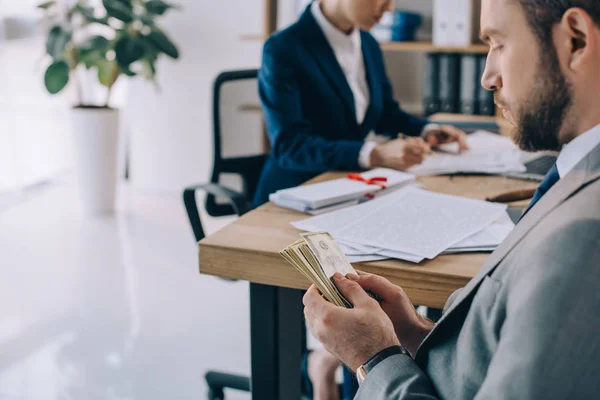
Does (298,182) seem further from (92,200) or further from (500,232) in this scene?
(92,200)

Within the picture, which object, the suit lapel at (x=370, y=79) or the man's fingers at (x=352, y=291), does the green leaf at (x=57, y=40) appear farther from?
the man's fingers at (x=352, y=291)

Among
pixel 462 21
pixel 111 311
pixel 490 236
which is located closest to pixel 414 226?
pixel 490 236

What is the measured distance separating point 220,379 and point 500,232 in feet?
3.56

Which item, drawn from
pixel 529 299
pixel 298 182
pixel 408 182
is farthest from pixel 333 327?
pixel 298 182

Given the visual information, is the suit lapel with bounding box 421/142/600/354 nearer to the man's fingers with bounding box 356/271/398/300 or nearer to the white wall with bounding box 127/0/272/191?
the man's fingers with bounding box 356/271/398/300

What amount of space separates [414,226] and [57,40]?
2.82 metres

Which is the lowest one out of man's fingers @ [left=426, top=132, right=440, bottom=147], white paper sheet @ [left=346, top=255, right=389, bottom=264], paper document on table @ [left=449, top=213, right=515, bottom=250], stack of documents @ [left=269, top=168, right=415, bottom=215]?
white paper sheet @ [left=346, top=255, right=389, bottom=264]

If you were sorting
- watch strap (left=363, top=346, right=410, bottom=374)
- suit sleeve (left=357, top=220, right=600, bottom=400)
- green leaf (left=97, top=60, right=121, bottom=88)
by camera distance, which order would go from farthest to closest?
green leaf (left=97, top=60, right=121, bottom=88) < watch strap (left=363, top=346, right=410, bottom=374) < suit sleeve (left=357, top=220, right=600, bottom=400)

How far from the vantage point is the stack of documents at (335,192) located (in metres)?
1.41

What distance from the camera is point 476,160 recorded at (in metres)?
1.85

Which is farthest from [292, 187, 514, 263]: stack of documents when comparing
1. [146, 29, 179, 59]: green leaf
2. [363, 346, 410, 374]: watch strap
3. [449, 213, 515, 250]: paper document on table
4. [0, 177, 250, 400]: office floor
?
[146, 29, 179, 59]: green leaf

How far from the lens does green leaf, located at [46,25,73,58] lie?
3539 millimetres

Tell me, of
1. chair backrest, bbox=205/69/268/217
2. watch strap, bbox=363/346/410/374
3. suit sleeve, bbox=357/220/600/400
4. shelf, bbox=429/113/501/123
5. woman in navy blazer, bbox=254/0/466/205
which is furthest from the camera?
shelf, bbox=429/113/501/123

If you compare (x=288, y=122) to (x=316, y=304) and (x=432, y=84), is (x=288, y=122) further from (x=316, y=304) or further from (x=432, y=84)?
(x=432, y=84)
